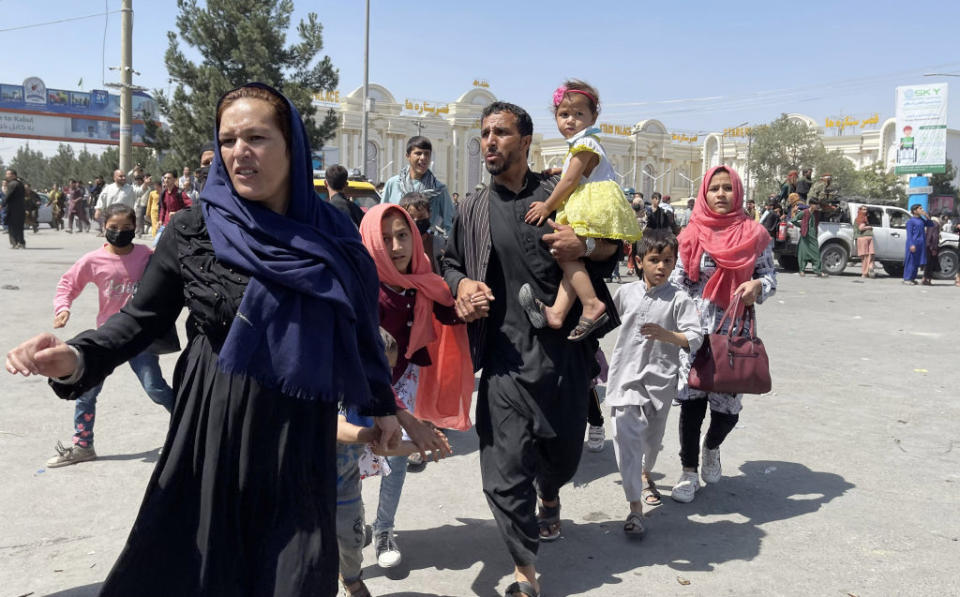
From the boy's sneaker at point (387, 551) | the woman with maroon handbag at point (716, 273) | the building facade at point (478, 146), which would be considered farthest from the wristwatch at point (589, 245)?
the building facade at point (478, 146)

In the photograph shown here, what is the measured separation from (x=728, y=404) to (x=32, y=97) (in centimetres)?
7014

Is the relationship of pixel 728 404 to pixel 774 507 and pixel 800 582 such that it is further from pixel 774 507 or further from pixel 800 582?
pixel 800 582

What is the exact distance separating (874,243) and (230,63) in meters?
23.9

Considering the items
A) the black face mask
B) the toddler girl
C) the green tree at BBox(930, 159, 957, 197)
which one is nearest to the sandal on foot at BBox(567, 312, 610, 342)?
the toddler girl

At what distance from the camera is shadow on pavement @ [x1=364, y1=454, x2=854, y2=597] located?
11.7ft

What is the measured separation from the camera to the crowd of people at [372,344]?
210 centimetres

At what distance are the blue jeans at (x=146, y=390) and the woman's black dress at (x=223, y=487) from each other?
2811mm

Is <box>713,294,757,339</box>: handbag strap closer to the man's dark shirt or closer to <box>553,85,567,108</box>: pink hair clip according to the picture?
<box>553,85,567,108</box>: pink hair clip

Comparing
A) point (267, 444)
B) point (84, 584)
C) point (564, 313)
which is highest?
point (564, 313)

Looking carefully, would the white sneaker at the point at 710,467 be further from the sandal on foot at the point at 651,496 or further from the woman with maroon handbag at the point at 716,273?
the sandal on foot at the point at 651,496

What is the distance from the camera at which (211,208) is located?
2.18m

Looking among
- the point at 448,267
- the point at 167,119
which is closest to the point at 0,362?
the point at 448,267

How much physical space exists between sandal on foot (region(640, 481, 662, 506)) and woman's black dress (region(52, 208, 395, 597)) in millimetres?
2619

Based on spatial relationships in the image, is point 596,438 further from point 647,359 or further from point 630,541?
point 630,541
